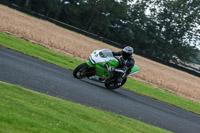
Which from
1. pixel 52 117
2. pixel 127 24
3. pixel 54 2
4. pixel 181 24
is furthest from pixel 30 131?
pixel 181 24

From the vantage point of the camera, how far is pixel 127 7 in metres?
75.7

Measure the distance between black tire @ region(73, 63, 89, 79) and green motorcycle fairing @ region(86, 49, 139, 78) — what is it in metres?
0.21

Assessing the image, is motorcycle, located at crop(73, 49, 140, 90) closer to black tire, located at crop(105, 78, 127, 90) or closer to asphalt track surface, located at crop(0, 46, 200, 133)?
asphalt track surface, located at crop(0, 46, 200, 133)

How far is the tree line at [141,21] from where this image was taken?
237 ft

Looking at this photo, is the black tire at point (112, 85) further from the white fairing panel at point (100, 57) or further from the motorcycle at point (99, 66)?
the white fairing panel at point (100, 57)

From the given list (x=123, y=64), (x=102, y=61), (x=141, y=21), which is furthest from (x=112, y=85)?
(x=141, y=21)

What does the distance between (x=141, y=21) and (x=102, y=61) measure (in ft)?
214

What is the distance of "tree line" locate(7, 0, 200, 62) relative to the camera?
237 feet

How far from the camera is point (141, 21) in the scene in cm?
7638

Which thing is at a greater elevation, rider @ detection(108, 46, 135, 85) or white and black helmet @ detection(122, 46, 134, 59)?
white and black helmet @ detection(122, 46, 134, 59)

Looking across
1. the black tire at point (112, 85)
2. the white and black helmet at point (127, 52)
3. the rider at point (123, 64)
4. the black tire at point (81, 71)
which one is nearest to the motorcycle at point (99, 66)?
the black tire at point (81, 71)

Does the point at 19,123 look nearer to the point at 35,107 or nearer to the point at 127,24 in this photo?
the point at 35,107

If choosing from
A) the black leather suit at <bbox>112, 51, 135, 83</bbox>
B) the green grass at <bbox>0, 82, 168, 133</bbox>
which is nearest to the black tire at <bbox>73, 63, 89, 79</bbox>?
the black leather suit at <bbox>112, 51, 135, 83</bbox>

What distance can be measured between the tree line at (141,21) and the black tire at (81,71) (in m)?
57.1
